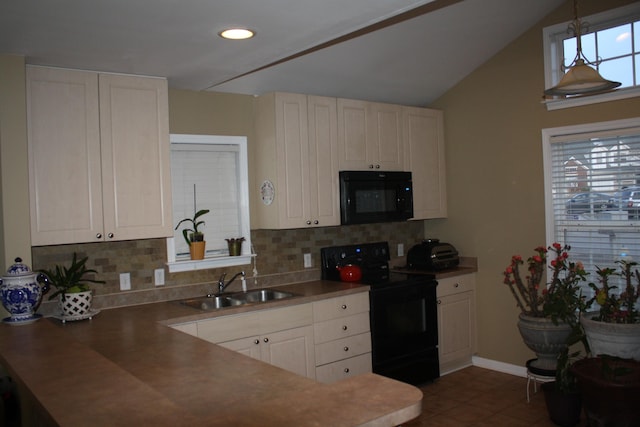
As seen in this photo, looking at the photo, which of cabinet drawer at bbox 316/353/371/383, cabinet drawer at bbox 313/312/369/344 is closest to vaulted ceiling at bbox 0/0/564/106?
cabinet drawer at bbox 313/312/369/344

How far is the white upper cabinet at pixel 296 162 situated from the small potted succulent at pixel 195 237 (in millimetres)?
481

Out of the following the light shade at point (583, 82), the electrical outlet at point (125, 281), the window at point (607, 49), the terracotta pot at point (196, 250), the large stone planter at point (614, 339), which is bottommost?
the large stone planter at point (614, 339)

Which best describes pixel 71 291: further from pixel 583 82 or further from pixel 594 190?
pixel 594 190

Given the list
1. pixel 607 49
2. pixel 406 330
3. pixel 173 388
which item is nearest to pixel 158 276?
pixel 406 330

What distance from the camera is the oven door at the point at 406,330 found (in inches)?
157

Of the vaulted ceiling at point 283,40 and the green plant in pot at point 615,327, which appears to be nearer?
A: the vaulted ceiling at point 283,40

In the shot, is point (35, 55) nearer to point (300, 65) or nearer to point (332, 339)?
point (300, 65)

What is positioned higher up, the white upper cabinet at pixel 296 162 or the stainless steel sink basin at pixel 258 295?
the white upper cabinet at pixel 296 162

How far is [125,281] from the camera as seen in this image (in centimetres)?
347

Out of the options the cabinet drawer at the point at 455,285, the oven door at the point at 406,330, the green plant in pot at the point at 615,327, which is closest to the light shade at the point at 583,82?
the green plant in pot at the point at 615,327

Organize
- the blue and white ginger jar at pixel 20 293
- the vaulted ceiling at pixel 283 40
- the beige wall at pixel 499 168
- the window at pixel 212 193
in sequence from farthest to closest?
the beige wall at pixel 499 168
the window at pixel 212 193
the blue and white ginger jar at pixel 20 293
the vaulted ceiling at pixel 283 40

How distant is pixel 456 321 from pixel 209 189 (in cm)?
233

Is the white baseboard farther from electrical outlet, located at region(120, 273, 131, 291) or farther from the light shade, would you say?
electrical outlet, located at region(120, 273, 131, 291)

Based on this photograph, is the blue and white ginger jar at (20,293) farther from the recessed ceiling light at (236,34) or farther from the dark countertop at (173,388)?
the recessed ceiling light at (236,34)
